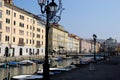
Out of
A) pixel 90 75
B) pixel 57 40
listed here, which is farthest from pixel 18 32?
pixel 90 75

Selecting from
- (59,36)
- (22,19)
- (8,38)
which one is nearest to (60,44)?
(59,36)

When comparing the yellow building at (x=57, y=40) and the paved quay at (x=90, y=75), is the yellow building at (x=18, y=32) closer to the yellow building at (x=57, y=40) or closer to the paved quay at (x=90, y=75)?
the yellow building at (x=57, y=40)

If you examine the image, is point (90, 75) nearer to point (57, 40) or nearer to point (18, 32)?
point (18, 32)

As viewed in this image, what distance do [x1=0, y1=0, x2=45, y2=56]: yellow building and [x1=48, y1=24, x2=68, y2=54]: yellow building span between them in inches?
863

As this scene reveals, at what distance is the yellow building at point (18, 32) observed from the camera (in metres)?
79.2

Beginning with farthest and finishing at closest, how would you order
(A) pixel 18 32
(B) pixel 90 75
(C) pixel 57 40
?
(C) pixel 57 40
(A) pixel 18 32
(B) pixel 90 75

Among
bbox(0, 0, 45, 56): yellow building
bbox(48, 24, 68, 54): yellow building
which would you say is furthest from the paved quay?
bbox(48, 24, 68, 54): yellow building

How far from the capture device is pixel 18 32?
9075cm

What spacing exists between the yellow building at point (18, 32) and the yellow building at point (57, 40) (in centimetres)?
2193

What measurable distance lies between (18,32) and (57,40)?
63.9 metres

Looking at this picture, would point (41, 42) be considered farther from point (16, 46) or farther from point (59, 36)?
point (59, 36)

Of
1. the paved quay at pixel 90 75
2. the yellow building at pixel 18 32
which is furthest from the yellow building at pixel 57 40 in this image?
the paved quay at pixel 90 75

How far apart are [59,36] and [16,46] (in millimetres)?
71506

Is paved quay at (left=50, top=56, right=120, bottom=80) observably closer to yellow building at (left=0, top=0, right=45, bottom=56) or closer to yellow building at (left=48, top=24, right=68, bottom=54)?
yellow building at (left=0, top=0, right=45, bottom=56)
